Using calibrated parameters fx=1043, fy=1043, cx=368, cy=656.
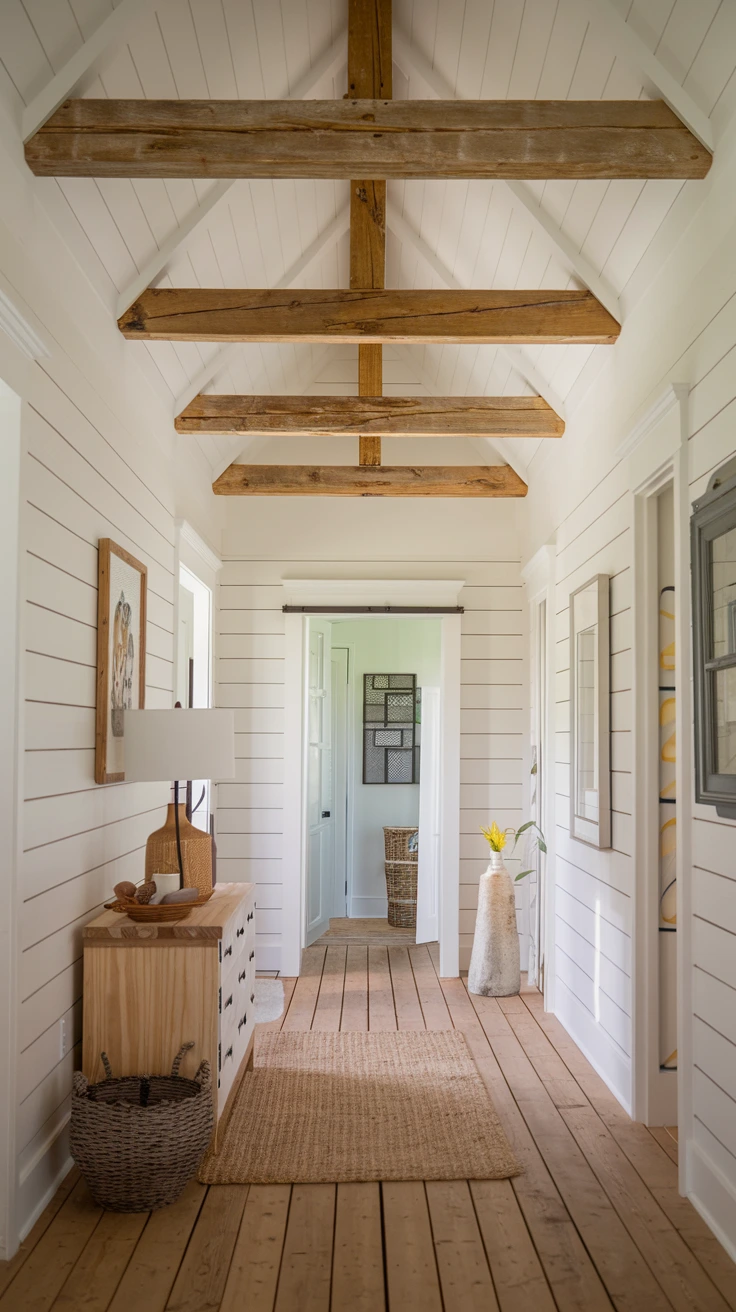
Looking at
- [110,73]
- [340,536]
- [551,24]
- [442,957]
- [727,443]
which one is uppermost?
[551,24]

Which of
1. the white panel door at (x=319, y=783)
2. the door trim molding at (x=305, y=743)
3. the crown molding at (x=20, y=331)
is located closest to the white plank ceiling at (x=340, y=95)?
the crown molding at (x=20, y=331)

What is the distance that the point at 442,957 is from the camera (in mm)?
6234

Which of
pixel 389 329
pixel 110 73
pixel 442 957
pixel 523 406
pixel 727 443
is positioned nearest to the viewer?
pixel 727 443

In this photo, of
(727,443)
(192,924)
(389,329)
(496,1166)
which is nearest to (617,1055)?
(496,1166)

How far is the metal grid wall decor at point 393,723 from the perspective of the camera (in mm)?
8273

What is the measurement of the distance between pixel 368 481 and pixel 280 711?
153cm

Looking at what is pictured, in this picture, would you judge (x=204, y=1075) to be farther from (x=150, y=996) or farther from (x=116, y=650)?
(x=116, y=650)

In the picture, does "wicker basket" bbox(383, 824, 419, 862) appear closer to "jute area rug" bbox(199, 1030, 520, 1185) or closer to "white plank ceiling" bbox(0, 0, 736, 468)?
"jute area rug" bbox(199, 1030, 520, 1185)

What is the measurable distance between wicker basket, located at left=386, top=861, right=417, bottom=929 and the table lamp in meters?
4.29

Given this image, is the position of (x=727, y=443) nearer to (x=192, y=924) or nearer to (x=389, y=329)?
(x=389, y=329)

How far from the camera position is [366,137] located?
2754 mm

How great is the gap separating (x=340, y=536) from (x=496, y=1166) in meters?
4.12

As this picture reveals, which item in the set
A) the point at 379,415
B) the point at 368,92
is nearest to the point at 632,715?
the point at 379,415

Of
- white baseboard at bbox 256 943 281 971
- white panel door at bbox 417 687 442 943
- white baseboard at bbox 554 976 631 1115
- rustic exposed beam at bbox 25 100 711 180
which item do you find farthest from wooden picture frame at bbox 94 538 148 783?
white panel door at bbox 417 687 442 943
